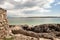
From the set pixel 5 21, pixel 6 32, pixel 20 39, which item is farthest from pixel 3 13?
pixel 20 39

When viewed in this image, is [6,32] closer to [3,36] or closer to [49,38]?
[3,36]

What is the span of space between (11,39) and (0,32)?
94cm

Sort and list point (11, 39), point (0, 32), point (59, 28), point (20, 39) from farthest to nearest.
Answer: point (59, 28), point (20, 39), point (11, 39), point (0, 32)

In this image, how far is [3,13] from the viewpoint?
9.91m

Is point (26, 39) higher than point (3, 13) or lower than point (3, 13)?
lower

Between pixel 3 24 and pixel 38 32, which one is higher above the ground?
pixel 3 24

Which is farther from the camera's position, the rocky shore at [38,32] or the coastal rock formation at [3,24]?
the rocky shore at [38,32]

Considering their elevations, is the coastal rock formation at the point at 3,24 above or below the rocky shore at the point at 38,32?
above

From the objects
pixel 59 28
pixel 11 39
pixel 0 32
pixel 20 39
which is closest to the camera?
pixel 0 32

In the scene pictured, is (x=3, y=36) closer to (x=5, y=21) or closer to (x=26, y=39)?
(x=5, y=21)

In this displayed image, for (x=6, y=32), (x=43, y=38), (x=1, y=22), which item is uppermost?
(x=1, y=22)

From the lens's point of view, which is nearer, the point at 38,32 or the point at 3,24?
the point at 3,24

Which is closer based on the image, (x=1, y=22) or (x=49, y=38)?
(x=1, y=22)

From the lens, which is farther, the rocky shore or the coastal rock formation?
the rocky shore
